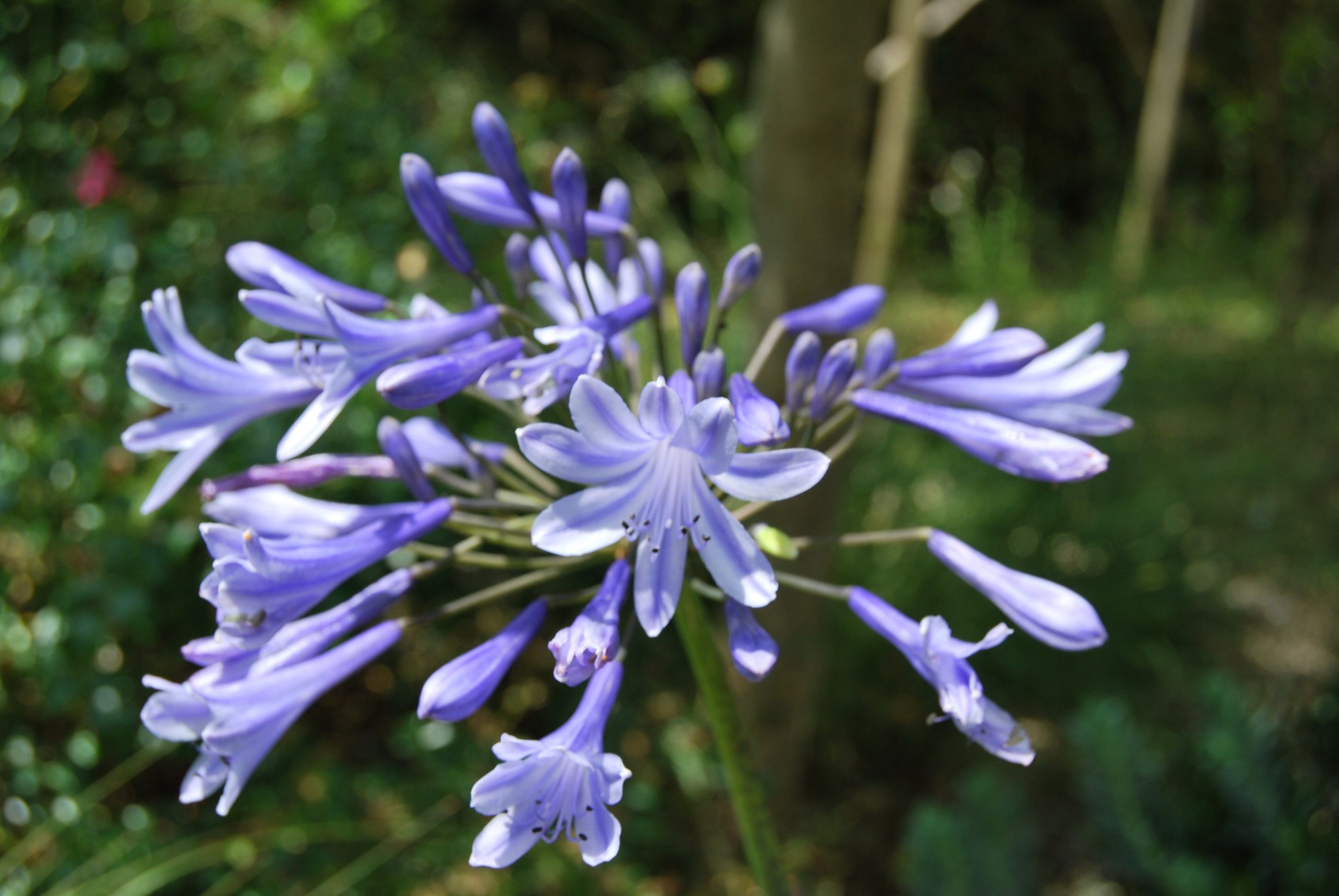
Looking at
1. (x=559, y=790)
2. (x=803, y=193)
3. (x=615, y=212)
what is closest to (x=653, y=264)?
(x=615, y=212)

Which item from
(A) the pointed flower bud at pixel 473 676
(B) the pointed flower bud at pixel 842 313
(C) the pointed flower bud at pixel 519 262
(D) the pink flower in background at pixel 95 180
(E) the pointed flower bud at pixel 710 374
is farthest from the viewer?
(D) the pink flower in background at pixel 95 180

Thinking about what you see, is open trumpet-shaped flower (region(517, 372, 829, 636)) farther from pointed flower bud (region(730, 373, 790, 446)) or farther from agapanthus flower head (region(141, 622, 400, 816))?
agapanthus flower head (region(141, 622, 400, 816))

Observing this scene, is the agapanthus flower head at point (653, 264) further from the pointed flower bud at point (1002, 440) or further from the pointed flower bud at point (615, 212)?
the pointed flower bud at point (1002, 440)

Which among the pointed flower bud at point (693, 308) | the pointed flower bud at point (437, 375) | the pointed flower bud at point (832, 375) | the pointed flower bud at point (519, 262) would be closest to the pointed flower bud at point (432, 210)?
the pointed flower bud at point (519, 262)

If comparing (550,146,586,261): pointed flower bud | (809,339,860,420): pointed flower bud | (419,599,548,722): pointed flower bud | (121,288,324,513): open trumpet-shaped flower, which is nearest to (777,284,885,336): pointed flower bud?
(809,339,860,420): pointed flower bud

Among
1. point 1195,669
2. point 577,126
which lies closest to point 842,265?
point 1195,669

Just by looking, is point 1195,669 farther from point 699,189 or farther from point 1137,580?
point 699,189
